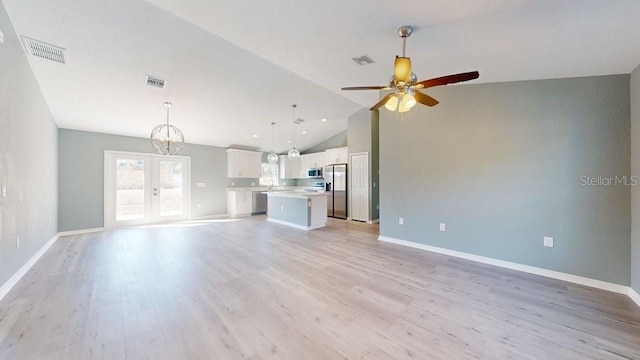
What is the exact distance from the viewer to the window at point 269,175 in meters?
9.37

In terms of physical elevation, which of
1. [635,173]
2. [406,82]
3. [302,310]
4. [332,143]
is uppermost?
[332,143]

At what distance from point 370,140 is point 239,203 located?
15.6 ft

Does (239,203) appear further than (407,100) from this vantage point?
Yes

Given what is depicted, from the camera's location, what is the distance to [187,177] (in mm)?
7121

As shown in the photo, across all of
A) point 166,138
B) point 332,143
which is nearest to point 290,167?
point 332,143

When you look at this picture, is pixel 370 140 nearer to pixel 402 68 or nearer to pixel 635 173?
pixel 402 68

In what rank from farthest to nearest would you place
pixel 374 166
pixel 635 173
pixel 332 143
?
pixel 332 143 < pixel 374 166 < pixel 635 173

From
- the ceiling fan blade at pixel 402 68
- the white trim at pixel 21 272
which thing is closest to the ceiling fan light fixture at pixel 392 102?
the ceiling fan blade at pixel 402 68

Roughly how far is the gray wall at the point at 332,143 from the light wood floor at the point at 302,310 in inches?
207

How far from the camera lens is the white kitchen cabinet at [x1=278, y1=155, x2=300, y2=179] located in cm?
945

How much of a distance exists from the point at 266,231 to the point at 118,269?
9.25 ft

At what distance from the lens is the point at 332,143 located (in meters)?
8.70

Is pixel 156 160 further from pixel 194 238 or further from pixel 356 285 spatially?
pixel 356 285

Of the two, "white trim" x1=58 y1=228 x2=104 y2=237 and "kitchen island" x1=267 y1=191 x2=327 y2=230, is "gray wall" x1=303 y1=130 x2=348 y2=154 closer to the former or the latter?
"kitchen island" x1=267 y1=191 x2=327 y2=230
